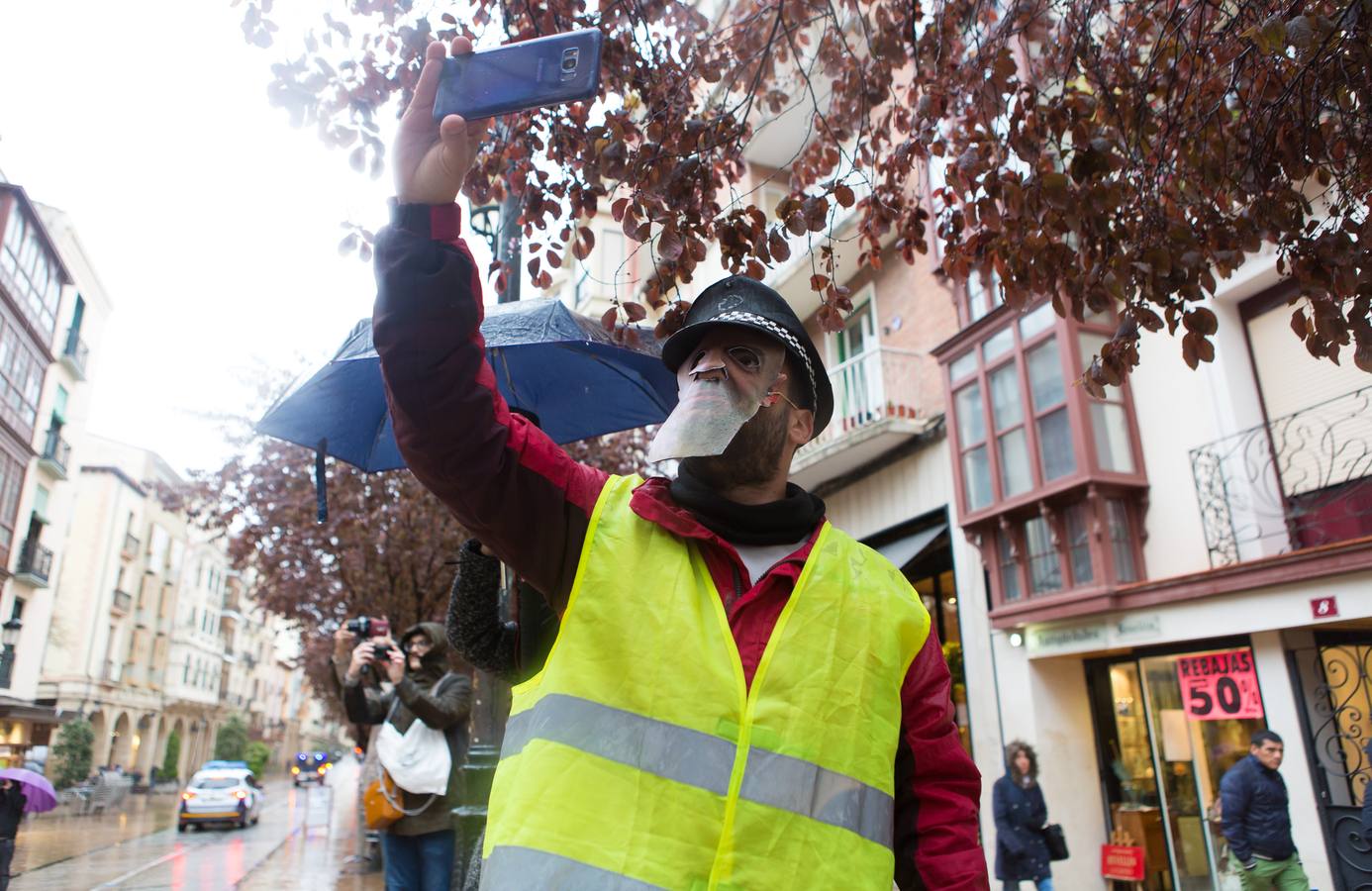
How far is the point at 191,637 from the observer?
57969mm

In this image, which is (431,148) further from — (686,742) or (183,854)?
(183,854)

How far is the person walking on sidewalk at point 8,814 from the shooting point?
27.7 feet

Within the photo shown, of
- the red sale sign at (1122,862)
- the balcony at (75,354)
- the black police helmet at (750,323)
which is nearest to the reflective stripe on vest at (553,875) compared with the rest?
the black police helmet at (750,323)

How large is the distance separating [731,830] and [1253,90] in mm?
4076

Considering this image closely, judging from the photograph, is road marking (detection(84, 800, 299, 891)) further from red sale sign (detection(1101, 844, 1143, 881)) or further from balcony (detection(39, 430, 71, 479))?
balcony (detection(39, 430, 71, 479))

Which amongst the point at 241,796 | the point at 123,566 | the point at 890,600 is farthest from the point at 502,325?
the point at 123,566

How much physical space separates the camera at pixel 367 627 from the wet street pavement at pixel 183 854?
7770mm

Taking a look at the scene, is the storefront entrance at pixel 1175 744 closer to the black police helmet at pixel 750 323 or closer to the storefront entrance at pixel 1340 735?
the storefront entrance at pixel 1340 735

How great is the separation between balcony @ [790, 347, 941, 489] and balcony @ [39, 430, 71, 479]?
3107cm

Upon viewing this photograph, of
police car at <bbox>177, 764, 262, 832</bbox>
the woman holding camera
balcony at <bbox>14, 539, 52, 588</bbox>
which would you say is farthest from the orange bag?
balcony at <bbox>14, 539, 52, 588</bbox>

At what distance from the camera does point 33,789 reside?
343 inches

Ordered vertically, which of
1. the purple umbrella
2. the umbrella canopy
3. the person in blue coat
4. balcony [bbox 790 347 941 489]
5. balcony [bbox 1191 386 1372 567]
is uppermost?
balcony [bbox 790 347 941 489]

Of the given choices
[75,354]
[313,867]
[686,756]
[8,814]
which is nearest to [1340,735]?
[686,756]

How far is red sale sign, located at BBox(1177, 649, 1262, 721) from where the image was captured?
28.2 feet
